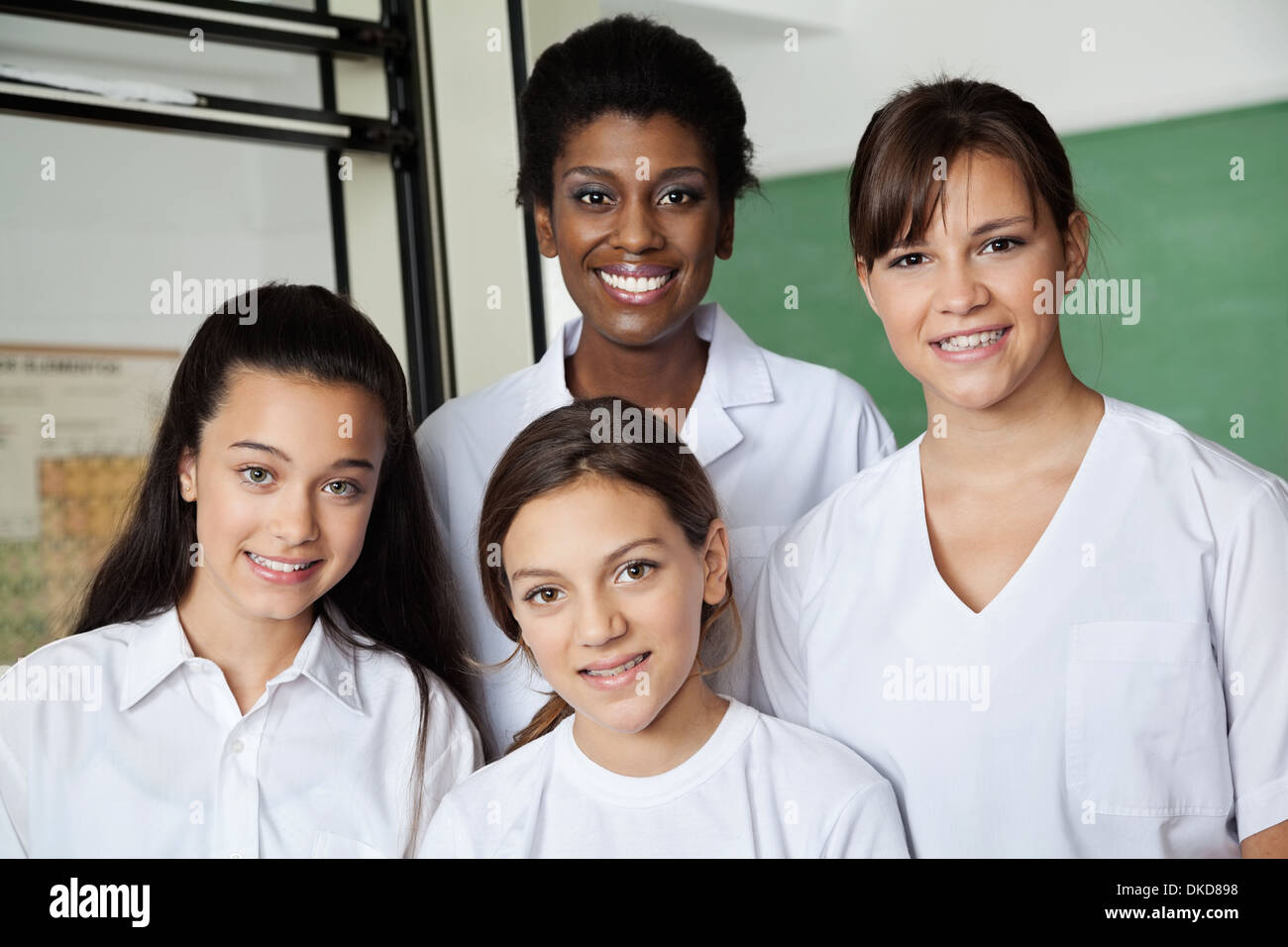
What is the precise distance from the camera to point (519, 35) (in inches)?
86.0

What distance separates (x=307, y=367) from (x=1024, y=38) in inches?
58.6

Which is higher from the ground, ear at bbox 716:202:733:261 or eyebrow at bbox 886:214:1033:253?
ear at bbox 716:202:733:261

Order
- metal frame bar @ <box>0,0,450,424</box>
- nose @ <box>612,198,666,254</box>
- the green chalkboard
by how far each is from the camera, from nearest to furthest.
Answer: nose @ <box>612,198,666,254</box>, metal frame bar @ <box>0,0,450,424</box>, the green chalkboard

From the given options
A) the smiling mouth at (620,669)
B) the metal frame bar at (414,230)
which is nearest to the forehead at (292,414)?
the smiling mouth at (620,669)

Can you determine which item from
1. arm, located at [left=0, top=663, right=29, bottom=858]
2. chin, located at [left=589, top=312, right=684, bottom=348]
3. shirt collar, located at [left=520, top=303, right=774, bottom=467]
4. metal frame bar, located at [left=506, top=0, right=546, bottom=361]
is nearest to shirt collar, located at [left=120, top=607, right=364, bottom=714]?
arm, located at [left=0, top=663, right=29, bottom=858]

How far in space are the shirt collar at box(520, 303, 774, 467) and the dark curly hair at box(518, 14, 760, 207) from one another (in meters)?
0.18

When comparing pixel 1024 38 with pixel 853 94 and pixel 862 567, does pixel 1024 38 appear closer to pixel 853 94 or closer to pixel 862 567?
pixel 853 94

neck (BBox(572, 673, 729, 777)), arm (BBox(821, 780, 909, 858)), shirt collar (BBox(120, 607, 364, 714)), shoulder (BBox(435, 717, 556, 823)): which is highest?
shirt collar (BBox(120, 607, 364, 714))

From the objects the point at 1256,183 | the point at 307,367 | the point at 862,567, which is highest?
the point at 1256,183

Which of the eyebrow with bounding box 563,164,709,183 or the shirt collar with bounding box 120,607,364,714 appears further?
the eyebrow with bounding box 563,164,709,183

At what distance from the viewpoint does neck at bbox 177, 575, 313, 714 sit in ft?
4.27

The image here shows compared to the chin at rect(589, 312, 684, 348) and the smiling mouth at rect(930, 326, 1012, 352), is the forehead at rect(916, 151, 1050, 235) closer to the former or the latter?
the smiling mouth at rect(930, 326, 1012, 352)

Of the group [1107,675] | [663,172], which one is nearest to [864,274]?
[663,172]
